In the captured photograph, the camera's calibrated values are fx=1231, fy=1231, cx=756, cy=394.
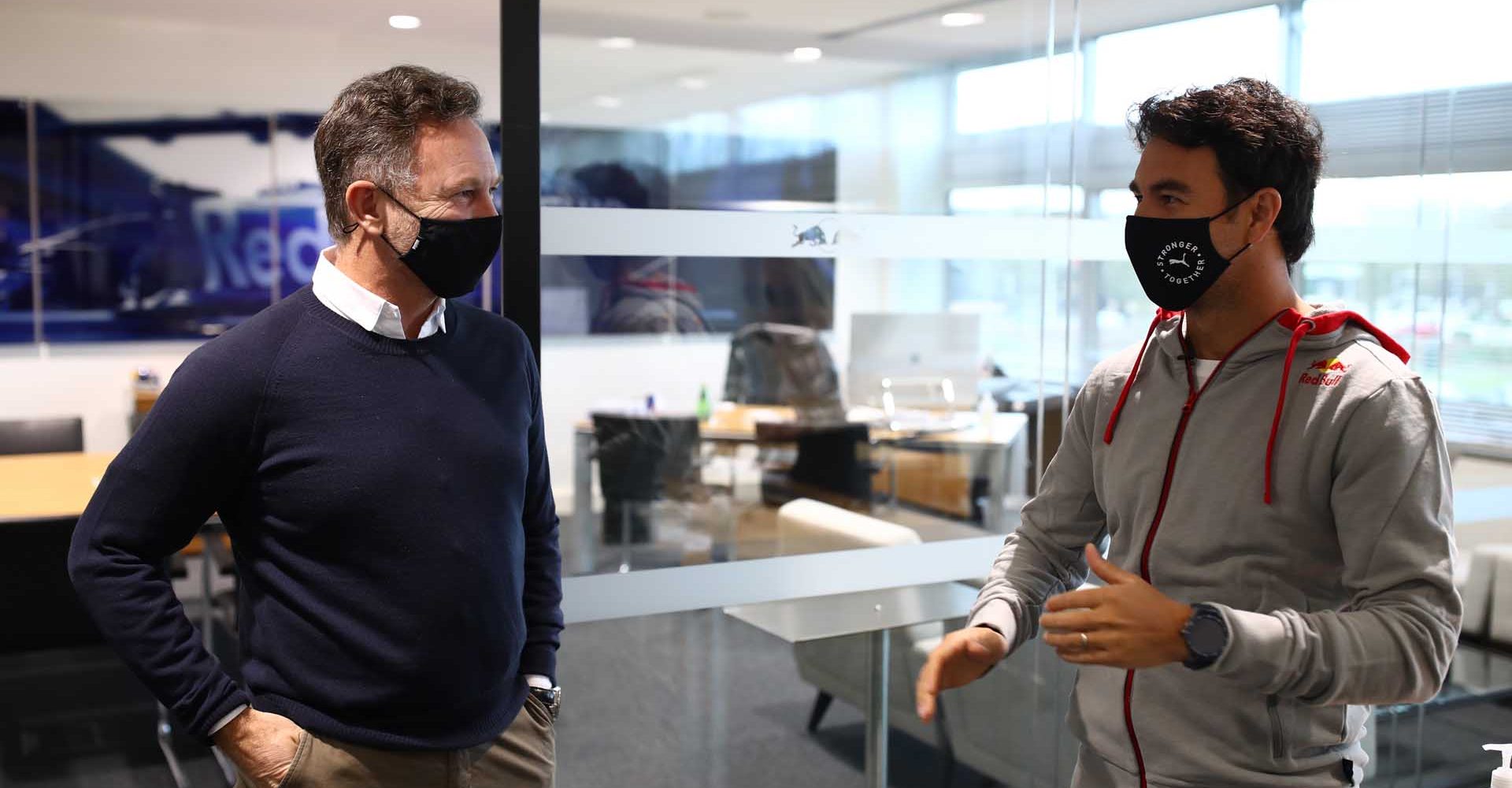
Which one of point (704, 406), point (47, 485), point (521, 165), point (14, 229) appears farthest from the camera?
point (14, 229)

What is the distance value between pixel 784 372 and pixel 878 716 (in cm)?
76

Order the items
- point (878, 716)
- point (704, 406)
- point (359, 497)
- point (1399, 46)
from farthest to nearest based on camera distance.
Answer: point (1399, 46)
point (878, 716)
point (704, 406)
point (359, 497)

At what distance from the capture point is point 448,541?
5.36 feet

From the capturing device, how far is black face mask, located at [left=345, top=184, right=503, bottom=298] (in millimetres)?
1681

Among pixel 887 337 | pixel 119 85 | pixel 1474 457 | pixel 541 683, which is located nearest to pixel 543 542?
pixel 541 683

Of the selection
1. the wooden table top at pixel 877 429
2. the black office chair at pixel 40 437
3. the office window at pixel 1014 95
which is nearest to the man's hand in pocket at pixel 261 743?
the wooden table top at pixel 877 429

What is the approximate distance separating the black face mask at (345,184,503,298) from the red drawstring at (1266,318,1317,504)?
1.01 m

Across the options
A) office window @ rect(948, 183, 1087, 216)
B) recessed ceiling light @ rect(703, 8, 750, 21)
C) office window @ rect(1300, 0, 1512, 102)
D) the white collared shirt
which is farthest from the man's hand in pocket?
office window @ rect(1300, 0, 1512, 102)

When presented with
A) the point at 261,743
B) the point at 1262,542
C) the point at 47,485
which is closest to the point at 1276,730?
the point at 1262,542

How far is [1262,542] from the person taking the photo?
1444 mm

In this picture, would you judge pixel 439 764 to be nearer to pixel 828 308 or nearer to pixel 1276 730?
pixel 1276 730

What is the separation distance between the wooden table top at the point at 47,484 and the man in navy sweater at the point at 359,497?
1.89 meters

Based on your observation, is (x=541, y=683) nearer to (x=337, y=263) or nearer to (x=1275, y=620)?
(x=337, y=263)

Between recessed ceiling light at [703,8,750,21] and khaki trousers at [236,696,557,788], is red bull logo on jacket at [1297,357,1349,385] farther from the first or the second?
recessed ceiling light at [703,8,750,21]
